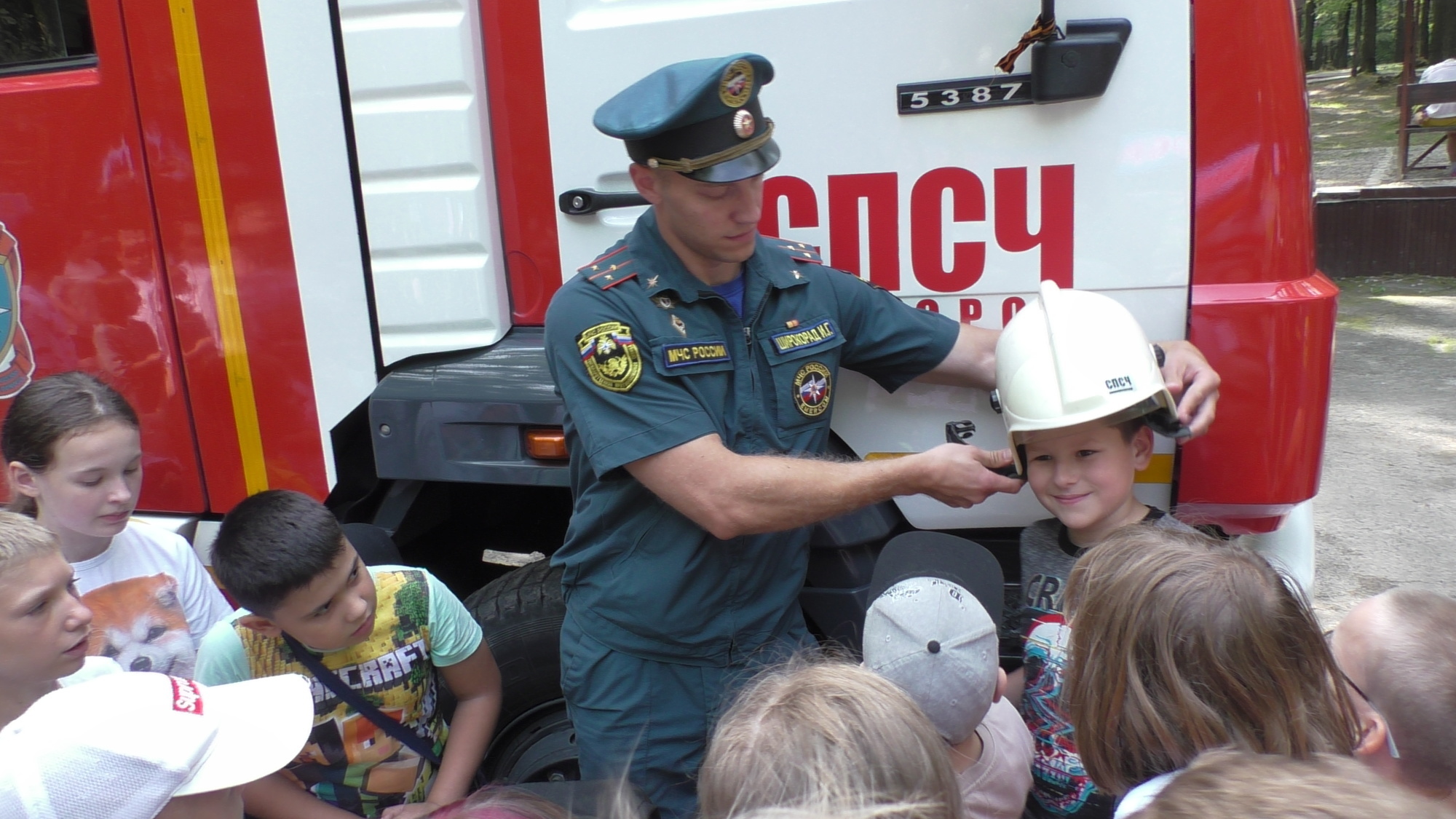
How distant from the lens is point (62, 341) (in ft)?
7.29

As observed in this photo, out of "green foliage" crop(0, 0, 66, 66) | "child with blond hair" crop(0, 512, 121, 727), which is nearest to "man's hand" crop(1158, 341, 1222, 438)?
"child with blond hair" crop(0, 512, 121, 727)

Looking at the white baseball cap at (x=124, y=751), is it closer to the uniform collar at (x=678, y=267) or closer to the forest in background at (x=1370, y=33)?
the uniform collar at (x=678, y=267)

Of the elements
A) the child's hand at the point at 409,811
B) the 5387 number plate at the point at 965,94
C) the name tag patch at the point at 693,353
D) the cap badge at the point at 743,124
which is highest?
the 5387 number plate at the point at 965,94

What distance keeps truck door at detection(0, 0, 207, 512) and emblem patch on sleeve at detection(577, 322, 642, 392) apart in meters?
1.00

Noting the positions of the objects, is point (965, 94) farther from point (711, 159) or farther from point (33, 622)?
point (33, 622)

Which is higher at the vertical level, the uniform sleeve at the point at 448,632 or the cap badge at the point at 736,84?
the cap badge at the point at 736,84

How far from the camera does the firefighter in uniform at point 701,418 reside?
1.67m

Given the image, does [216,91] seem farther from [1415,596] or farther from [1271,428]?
[1415,596]

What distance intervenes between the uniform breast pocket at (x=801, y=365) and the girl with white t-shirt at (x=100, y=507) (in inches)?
47.9

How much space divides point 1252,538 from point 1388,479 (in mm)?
3550

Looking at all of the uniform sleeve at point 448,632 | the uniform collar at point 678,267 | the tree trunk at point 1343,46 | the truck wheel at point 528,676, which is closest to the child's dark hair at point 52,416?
the uniform sleeve at point 448,632

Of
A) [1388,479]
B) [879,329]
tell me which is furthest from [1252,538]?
[1388,479]

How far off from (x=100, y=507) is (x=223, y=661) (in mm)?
404

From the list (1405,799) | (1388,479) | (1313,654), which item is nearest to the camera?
(1405,799)
